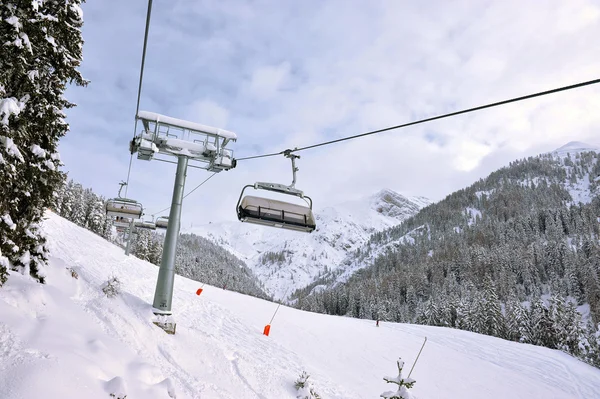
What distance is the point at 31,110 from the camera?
7234 millimetres

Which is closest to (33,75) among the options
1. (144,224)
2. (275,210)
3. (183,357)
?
(275,210)

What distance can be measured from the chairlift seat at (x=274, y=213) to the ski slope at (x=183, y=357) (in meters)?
3.37

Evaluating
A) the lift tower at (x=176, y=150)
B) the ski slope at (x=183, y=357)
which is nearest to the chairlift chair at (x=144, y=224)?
the ski slope at (x=183, y=357)

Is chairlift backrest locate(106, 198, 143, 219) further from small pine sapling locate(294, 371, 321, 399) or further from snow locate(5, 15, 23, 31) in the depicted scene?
snow locate(5, 15, 23, 31)

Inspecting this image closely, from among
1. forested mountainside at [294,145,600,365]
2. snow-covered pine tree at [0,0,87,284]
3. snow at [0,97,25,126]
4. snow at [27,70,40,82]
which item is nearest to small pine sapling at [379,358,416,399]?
snow-covered pine tree at [0,0,87,284]

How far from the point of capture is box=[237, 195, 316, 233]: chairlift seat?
8281 mm

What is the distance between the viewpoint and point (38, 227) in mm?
7402

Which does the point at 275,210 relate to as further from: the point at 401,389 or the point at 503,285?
the point at 503,285

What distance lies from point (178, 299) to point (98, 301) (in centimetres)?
740

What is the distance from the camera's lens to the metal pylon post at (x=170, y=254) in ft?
→ 30.3

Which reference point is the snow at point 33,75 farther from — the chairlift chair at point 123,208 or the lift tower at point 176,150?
the chairlift chair at point 123,208

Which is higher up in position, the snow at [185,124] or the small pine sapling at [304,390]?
the snow at [185,124]

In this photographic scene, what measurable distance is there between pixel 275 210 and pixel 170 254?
11.5 feet

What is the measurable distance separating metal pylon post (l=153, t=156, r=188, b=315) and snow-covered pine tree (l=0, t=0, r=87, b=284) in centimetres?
278
